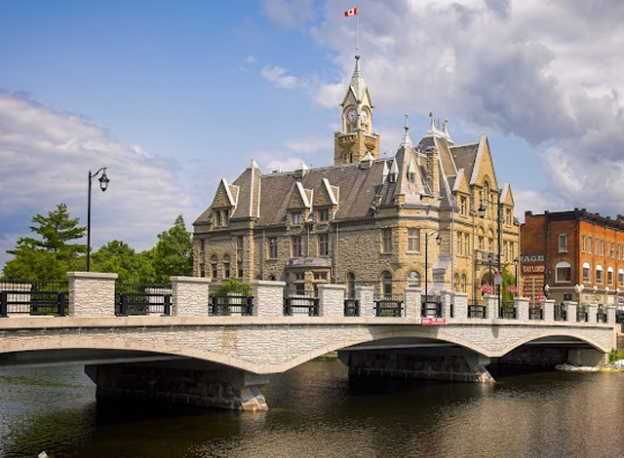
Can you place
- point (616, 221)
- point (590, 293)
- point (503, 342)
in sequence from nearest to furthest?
point (503, 342) → point (590, 293) → point (616, 221)

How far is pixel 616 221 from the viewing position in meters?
88.2

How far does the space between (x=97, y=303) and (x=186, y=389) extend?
9521 mm

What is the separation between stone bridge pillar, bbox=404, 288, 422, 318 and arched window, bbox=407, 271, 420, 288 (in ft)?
99.5

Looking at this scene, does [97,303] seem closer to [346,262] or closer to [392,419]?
[392,419]

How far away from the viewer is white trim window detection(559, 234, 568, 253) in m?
81.4

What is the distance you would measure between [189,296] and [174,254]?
57.8 m

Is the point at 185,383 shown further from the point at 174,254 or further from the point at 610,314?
the point at 174,254

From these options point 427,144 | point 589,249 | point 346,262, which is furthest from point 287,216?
point 589,249

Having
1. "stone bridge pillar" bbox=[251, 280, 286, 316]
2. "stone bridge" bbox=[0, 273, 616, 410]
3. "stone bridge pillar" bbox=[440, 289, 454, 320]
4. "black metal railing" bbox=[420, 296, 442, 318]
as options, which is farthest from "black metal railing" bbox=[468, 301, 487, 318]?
"stone bridge pillar" bbox=[251, 280, 286, 316]

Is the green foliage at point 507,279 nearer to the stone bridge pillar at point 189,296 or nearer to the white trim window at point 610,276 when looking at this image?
the white trim window at point 610,276

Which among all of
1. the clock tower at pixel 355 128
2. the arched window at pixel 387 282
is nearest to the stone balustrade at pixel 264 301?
the arched window at pixel 387 282

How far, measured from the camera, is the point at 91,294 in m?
23.0

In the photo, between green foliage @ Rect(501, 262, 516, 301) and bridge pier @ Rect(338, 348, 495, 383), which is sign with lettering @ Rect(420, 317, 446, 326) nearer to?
bridge pier @ Rect(338, 348, 495, 383)

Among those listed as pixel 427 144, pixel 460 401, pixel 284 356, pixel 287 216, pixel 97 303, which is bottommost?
pixel 460 401
